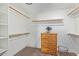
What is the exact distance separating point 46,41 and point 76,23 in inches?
12.8

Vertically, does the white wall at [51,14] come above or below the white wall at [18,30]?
above

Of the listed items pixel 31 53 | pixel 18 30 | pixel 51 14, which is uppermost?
pixel 51 14

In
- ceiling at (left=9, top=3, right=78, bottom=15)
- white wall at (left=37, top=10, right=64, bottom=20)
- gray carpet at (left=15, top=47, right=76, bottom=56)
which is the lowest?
gray carpet at (left=15, top=47, right=76, bottom=56)

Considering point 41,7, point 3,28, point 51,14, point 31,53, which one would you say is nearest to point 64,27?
point 51,14

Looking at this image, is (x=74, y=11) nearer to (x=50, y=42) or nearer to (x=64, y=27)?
(x=64, y=27)

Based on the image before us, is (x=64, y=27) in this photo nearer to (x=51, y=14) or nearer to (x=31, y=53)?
(x=51, y=14)

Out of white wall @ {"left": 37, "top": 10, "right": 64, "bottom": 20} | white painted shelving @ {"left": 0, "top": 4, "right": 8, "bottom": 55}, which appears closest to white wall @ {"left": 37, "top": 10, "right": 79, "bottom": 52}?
white wall @ {"left": 37, "top": 10, "right": 64, "bottom": 20}

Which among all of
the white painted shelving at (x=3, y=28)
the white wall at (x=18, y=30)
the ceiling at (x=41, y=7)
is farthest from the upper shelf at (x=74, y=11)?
the white painted shelving at (x=3, y=28)

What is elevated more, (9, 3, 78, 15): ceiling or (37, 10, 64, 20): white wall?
(9, 3, 78, 15): ceiling

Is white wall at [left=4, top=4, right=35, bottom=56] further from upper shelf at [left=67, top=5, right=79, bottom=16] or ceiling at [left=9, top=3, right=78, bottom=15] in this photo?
upper shelf at [left=67, top=5, right=79, bottom=16]

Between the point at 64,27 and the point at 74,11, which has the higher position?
the point at 74,11

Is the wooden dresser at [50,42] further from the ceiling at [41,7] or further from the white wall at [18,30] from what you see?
the ceiling at [41,7]

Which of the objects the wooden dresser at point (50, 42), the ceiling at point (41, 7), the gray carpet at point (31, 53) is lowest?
the gray carpet at point (31, 53)

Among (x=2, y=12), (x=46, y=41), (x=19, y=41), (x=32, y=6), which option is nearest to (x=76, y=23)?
(x=46, y=41)
